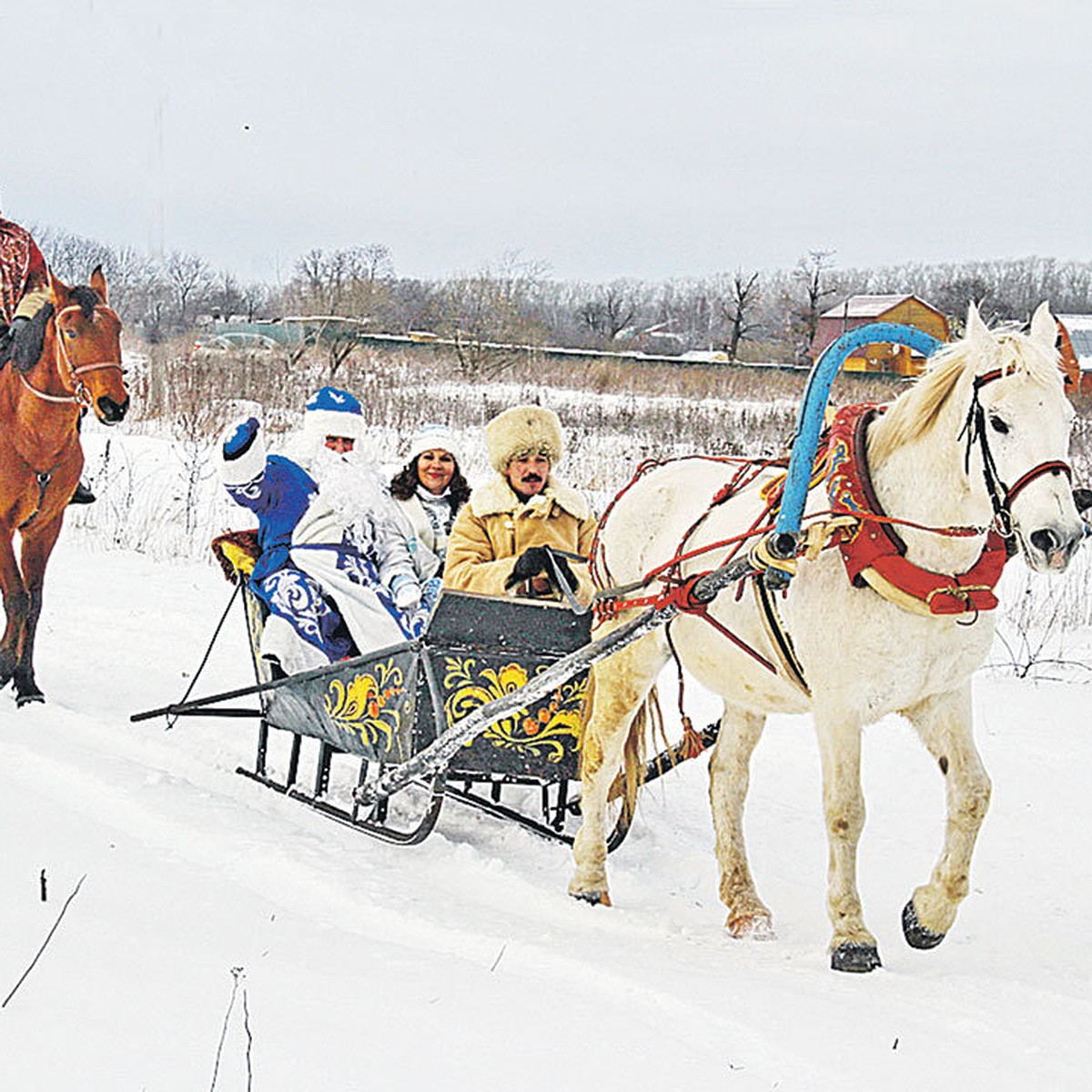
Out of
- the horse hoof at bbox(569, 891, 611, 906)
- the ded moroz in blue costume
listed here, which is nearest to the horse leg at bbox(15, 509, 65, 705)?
the ded moroz in blue costume

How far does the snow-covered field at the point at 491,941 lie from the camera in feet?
9.28

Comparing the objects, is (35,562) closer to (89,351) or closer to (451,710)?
(89,351)

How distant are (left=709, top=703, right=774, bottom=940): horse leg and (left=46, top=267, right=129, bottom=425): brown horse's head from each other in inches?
133

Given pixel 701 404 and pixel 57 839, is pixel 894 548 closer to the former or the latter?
pixel 57 839

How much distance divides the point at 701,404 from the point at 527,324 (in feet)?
29.6

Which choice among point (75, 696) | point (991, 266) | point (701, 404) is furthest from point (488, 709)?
point (991, 266)

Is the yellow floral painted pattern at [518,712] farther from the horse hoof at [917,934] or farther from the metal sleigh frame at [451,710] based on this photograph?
the horse hoof at [917,934]

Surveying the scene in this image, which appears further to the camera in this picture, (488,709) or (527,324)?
(527,324)

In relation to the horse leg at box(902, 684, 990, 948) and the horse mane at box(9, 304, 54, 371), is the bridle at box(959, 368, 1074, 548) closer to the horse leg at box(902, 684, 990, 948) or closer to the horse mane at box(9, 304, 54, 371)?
the horse leg at box(902, 684, 990, 948)

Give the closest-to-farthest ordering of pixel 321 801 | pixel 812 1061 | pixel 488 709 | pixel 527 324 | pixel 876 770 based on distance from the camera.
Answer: pixel 812 1061, pixel 488 709, pixel 321 801, pixel 876 770, pixel 527 324

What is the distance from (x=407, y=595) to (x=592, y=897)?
69.4 inches

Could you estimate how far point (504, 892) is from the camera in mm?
4645

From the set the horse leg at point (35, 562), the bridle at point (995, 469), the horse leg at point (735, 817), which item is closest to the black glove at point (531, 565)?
the horse leg at point (735, 817)

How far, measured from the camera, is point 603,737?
491cm
